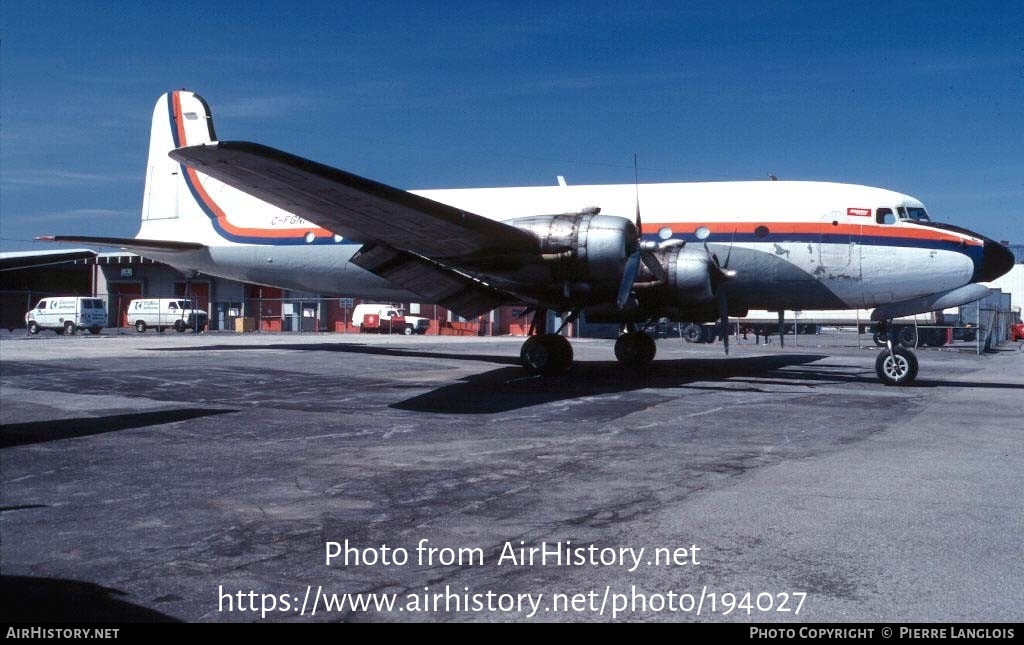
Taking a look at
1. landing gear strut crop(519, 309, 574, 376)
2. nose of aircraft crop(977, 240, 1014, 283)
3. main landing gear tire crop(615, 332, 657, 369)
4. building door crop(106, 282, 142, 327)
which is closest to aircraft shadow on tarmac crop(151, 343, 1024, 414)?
landing gear strut crop(519, 309, 574, 376)

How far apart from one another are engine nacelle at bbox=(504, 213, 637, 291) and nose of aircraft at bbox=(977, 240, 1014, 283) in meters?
7.65

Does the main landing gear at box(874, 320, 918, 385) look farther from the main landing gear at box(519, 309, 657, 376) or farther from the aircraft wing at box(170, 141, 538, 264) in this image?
the aircraft wing at box(170, 141, 538, 264)

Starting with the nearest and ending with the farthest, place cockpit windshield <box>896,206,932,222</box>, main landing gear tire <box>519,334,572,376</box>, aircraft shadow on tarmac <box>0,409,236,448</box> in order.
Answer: aircraft shadow on tarmac <box>0,409,236,448</box> → main landing gear tire <box>519,334,572,376</box> → cockpit windshield <box>896,206,932,222</box>

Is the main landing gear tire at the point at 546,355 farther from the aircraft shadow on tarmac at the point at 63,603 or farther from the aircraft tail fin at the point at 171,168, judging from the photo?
the aircraft shadow on tarmac at the point at 63,603

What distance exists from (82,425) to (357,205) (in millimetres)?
5501

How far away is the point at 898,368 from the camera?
1680cm

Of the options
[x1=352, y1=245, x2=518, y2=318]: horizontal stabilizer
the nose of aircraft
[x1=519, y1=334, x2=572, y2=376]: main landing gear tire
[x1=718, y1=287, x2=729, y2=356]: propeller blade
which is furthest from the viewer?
[x1=718, y1=287, x2=729, y2=356]: propeller blade

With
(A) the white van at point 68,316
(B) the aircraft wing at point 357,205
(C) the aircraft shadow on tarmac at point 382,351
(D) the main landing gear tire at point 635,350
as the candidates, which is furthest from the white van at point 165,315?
(B) the aircraft wing at point 357,205

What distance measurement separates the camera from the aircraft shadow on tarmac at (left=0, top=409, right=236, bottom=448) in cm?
859

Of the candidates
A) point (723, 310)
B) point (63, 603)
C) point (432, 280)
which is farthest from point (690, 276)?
point (63, 603)

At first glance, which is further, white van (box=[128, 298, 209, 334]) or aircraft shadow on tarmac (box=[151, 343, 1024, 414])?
white van (box=[128, 298, 209, 334])

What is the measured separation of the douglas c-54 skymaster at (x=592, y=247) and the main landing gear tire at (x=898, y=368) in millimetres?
30

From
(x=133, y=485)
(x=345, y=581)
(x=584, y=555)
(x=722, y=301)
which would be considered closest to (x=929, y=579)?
(x=584, y=555)

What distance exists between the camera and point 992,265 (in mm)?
16078
